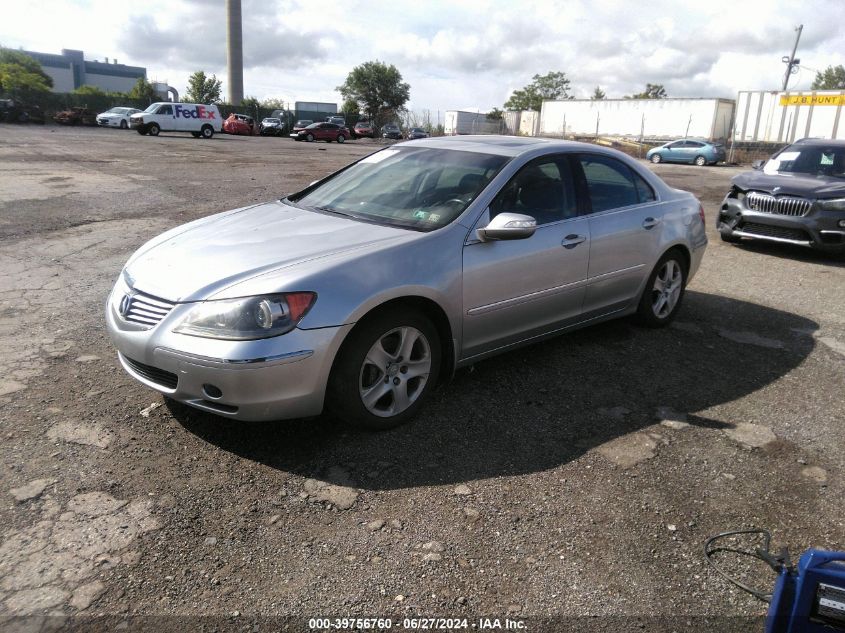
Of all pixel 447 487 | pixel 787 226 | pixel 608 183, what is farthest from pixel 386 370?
pixel 787 226

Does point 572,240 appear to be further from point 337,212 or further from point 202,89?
point 202,89

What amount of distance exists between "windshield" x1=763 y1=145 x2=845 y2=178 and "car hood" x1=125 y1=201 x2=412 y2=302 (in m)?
8.11

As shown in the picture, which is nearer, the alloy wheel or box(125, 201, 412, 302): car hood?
box(125, 201, 412, 302): car hood

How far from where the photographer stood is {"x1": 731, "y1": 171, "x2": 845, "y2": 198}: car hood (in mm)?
8648

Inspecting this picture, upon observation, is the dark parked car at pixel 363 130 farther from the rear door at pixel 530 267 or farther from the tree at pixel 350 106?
the rear door at pixel 530 267

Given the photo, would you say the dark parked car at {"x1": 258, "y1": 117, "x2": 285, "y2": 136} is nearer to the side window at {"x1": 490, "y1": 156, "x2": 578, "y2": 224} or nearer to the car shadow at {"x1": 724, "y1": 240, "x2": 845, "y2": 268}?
the car shadow at {"x1": 724, "y1": 240, "x2": 845, "y2": 268}

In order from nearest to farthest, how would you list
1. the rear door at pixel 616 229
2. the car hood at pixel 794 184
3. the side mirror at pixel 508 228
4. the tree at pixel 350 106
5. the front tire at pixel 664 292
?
1. the side mirror at pixel 508 228
2. the rear door at pixel 616 229
3. the front tire at pixel 664 292
4. the car hood at pixel 794 184
5. the tree at pixel 350 106

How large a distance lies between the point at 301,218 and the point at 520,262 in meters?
1.40

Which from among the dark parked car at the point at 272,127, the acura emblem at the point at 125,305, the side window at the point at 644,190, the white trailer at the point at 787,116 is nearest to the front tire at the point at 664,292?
the side window at the point at 644,190


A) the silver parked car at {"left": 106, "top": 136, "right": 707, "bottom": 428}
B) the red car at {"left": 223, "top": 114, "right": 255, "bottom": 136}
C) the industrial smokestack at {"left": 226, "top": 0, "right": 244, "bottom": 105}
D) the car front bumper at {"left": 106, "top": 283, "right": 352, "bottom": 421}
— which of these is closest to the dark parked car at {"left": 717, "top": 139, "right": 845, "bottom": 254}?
the silver parked car at {"left": 106, "top": 136, "right": 707, "bottom": 428}

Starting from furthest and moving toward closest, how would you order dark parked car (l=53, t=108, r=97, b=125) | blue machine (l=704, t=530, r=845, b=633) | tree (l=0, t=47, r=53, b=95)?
1. tree (l=0, t=47, r=53, b=95)
2. dark parked car (l=53, t=108, r=97, b=125)
3. blue machine (l=704, t=530, r=845, b=633)

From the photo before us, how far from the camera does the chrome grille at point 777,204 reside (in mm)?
8734

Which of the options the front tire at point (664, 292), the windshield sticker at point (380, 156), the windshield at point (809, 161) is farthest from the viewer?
the windshield at point (809, 161)

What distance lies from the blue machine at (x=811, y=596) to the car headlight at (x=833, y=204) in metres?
7.98
